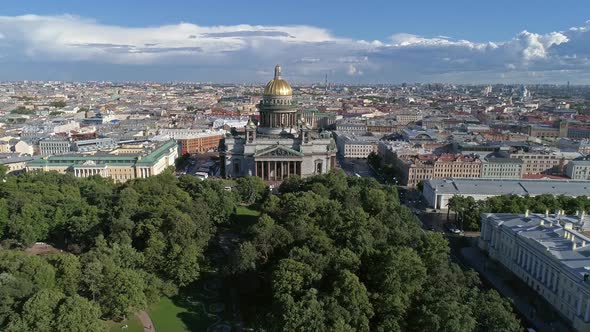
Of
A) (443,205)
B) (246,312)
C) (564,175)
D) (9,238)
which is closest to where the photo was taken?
(246,312)

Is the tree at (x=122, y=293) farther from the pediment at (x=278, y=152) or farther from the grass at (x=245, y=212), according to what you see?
the pediment at (x=278, y=152)

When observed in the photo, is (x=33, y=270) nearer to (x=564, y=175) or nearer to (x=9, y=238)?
(x=9, y=238)

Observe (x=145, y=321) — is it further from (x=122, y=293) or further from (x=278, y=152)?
(x=278, y=152)

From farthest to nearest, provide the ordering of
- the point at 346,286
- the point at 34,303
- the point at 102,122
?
the point at 102,122, the point at 346,286, the point at 34,303

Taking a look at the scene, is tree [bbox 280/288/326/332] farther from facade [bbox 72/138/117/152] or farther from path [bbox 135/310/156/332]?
facade [bbox 72/138/117/152]

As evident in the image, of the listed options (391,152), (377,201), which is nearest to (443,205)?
(377,201)
